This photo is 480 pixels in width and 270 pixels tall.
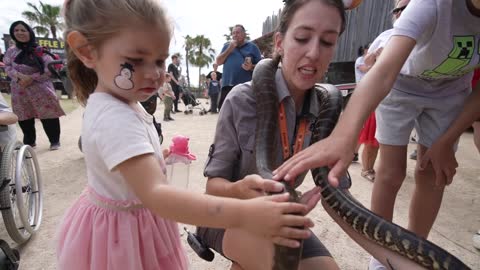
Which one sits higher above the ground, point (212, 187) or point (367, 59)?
point (367, 59)

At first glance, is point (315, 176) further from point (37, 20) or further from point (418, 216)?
point (37, 20)

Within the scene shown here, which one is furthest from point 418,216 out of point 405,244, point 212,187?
point 212,187

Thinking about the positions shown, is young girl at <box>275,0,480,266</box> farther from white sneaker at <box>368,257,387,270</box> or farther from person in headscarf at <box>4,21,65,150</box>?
person in headscarf at <box>4,21,65,150</box>

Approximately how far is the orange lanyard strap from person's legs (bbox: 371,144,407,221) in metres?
0.94

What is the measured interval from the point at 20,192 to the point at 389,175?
3.10m

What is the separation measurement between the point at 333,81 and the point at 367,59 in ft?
21.8

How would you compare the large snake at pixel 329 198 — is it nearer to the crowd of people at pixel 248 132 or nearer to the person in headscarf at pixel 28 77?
the crowd of people at pixel 248 132

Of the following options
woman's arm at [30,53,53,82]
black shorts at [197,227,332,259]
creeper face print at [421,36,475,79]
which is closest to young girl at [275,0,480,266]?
creeper face print at [421,36,475,79]

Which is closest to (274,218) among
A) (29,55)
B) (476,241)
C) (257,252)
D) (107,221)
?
(257,252)

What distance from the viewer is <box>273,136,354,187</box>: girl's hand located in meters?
1.25

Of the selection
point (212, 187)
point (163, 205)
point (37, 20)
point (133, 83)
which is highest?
point (37, 20)

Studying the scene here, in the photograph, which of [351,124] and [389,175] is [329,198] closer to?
[351,124]

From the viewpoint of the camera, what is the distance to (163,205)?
3.27 ft

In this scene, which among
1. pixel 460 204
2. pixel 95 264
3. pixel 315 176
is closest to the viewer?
pixel 95 264
